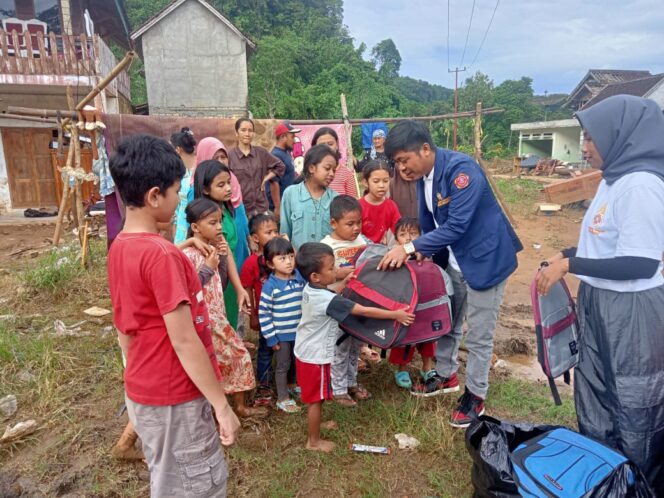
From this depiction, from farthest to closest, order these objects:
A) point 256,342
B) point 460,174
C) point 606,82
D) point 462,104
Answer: point 462,104 → point 606,82 → point 256,342 → point 460,174

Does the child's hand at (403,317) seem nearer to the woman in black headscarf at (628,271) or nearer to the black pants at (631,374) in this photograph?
the woman in black headscarf at (628,271)

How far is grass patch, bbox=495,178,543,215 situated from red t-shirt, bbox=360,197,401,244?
9970 mm

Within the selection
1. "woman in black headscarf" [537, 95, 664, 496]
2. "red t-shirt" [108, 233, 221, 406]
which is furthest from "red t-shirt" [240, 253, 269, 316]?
"woman in black headscarf" [537, 95, 664, 496]

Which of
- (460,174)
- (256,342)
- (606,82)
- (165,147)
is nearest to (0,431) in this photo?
(256,342)

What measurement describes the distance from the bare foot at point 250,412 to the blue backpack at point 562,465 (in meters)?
1.66

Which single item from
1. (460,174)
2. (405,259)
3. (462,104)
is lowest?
(405,259)

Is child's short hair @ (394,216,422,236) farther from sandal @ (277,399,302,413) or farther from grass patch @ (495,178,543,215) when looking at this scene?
grass patch @ (495,178,543,215)

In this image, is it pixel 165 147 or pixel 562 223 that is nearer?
pixel 165 147

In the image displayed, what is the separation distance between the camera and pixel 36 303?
5.10 meters

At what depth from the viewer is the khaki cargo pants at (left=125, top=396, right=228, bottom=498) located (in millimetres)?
1575

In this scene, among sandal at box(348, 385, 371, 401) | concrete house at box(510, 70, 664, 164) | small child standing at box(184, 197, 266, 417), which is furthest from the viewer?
concrete house at box(510, 70, 664, 164)

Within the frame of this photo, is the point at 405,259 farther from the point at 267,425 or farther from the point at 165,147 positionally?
the point at 165,147

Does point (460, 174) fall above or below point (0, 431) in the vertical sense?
above

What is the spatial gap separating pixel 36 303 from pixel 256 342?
2.74m
